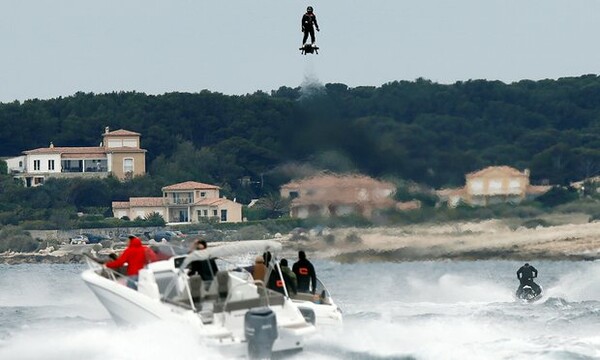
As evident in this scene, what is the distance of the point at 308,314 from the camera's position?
32.3 metres

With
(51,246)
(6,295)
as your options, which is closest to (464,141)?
(6,295)

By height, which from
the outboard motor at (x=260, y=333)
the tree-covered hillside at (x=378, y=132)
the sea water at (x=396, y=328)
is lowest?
the sea water at (x=396, y=328)

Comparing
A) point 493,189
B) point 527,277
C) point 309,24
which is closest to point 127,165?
point 493,189

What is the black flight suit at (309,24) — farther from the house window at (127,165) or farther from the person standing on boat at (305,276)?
the house window at (127,165)

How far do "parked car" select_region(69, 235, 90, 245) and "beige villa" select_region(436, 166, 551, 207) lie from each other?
52.6 metres

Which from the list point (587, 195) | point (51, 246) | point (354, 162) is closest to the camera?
point (354, 162)

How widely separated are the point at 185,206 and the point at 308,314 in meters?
80.6

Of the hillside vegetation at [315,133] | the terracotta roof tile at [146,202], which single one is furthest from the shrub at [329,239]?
the terracotta roof tile at [146,202]

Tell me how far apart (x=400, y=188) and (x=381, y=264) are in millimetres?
9048

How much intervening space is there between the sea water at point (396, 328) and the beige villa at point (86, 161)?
75980 mm

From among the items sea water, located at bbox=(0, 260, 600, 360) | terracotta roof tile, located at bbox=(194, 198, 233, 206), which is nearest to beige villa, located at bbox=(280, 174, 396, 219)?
sea water, located at bbox=(0, 260, 600, 360)

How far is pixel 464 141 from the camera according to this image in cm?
5809

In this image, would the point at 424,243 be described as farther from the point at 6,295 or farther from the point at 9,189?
the point at 9,189

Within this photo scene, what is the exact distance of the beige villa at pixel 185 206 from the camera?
103125 mm
